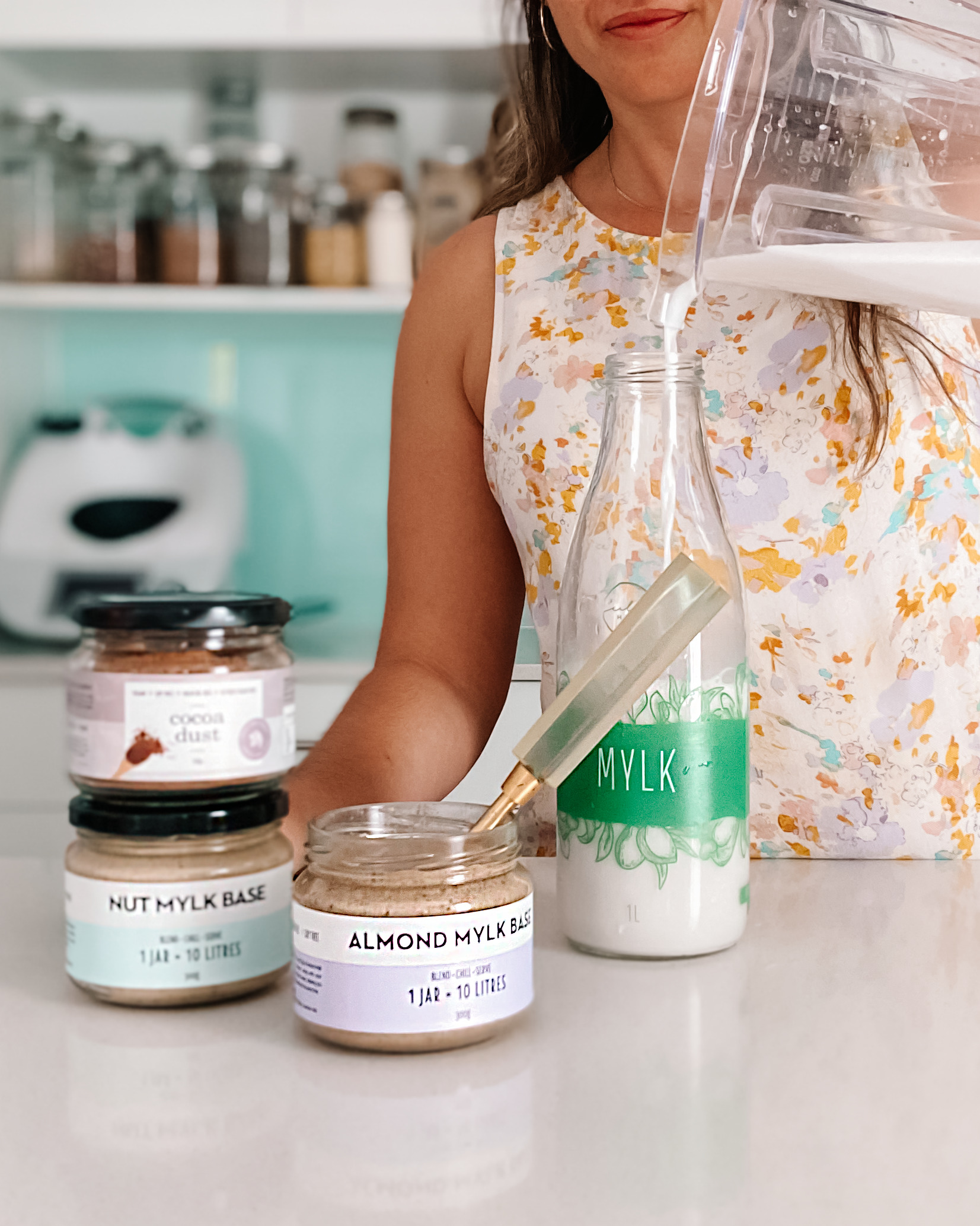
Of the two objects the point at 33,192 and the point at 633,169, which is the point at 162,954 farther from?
the point at 33,192

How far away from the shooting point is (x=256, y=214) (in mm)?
1944

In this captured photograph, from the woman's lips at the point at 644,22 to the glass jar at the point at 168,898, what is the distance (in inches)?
21.5

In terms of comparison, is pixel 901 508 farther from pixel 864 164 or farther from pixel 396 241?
pixel 396 241

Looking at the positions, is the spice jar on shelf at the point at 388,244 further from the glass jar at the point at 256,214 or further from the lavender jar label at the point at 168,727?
the lavender jar label at the point at 168,727

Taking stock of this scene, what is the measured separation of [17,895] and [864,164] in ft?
1.79

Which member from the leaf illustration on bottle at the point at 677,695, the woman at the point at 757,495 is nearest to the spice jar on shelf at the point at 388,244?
the woman at the point at 757,495

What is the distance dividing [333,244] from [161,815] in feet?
5.33

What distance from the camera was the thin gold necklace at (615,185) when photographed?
0.93 metres

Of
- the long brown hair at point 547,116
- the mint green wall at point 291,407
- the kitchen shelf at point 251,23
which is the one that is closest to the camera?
the long brown hair at point 547,116

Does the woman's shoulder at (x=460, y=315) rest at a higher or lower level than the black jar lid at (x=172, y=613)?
higher

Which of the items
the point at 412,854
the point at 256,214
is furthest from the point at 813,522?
the point at 256,214

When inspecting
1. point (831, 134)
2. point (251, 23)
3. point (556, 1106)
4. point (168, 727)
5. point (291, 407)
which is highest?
point (251, 23)

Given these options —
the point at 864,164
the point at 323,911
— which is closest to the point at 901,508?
the point at 864,164

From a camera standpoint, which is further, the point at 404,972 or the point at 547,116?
the point at 547,116
